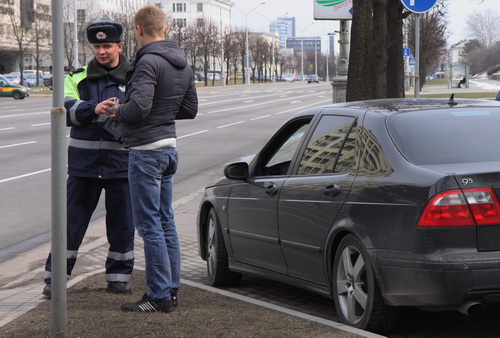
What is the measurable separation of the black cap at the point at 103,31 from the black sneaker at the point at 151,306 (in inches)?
74.4

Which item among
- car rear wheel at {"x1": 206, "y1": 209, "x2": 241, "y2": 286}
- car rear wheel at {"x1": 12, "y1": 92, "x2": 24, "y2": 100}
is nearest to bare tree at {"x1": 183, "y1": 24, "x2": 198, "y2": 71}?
car rear wheel at {"x1": 12, "y1": 92, "x2": 24, "y2": 100}

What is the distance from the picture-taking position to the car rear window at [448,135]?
18.0 ft

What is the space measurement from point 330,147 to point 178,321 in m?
1.53

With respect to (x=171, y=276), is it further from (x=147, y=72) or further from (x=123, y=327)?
(x=147, y=72)

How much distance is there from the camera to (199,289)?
22.5ft

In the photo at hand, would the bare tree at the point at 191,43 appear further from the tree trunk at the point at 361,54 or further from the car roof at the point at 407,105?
the car roof at the point at 407,105

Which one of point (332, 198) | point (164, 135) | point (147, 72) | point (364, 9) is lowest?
point (332, 198)

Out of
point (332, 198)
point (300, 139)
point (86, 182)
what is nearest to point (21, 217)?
point (86, 182)

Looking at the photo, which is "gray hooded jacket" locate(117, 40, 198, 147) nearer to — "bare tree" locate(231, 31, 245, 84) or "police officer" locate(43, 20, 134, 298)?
"police officer" locate(43, 20, 134, 298)

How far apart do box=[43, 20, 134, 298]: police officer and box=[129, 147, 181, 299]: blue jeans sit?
725mm

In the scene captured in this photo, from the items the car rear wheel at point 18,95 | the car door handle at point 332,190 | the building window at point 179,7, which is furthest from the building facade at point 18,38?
the car door handle at point 332,190

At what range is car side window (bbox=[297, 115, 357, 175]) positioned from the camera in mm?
6016

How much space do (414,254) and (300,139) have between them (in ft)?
5.77

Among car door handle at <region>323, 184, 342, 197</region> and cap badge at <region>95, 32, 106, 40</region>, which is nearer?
car door handle at <region>323, 184, 342, 197</region>
